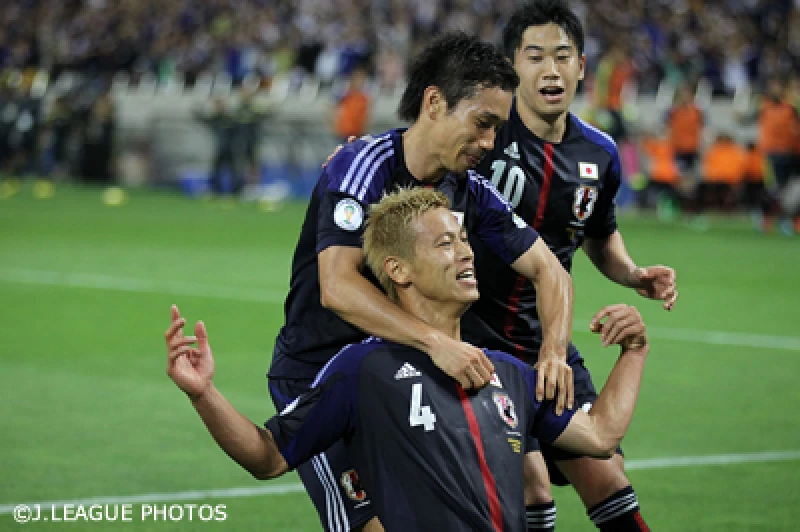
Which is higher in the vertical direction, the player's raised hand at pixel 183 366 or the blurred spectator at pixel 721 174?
the player's raised hand at pixel 183 366

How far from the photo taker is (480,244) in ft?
17.7

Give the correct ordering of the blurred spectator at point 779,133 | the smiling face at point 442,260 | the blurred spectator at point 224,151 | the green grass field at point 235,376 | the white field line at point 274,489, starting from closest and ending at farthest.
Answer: the smiling face at point 442,260 < the white field line at point 274,489 < the green grass field at point 235,376 < the blurred spectator at point 779,133 < the blurred spectator at point 224,151

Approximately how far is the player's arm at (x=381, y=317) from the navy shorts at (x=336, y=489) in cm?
56

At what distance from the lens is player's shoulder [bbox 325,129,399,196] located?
4504 millimetres

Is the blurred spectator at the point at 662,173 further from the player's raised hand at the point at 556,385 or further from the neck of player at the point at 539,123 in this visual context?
the player's raised hand at the point at 556,385

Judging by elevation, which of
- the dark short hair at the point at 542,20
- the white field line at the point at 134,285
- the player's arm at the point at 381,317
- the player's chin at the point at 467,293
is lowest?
the white field line at the point at 134,285

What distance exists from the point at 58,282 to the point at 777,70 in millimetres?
14951

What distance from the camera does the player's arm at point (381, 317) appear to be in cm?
380

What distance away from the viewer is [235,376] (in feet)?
32.0

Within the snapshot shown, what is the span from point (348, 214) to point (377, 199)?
14 cm

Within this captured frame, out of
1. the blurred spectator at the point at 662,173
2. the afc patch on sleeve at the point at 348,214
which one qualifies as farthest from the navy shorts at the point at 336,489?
the blurred spectator at the point at 662,173

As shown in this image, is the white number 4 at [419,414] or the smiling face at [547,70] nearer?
the white number 4 at [419,414]

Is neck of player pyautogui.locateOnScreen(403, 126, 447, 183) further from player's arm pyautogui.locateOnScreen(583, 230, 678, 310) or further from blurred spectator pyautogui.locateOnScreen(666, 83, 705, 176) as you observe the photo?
blurred spectator pyautogui.locateOnScreen(666, 83, 705, 176)

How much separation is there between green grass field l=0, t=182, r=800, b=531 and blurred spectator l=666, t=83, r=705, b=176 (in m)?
4.90
